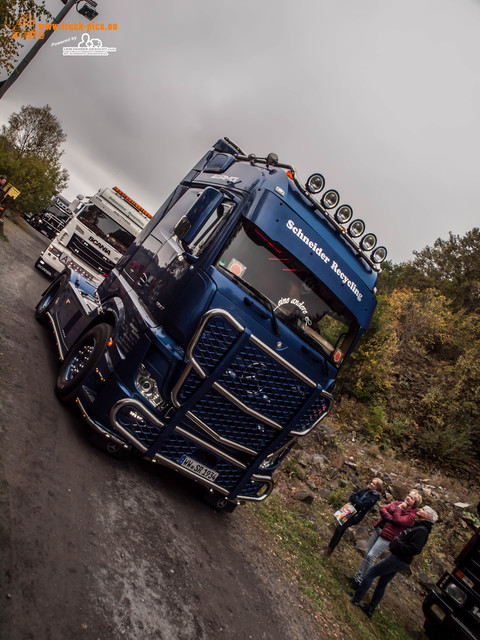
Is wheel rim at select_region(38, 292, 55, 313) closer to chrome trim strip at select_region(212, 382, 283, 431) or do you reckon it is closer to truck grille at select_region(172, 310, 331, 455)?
truck grille at select_region(172, 310, 331, 455)

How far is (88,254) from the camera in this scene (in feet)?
35.3

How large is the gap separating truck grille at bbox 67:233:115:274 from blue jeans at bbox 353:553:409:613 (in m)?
9.62

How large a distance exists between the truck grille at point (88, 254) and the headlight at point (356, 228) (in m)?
8.08

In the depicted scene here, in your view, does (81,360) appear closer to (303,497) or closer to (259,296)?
(259,296)

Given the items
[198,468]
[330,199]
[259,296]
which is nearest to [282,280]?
[259,296]

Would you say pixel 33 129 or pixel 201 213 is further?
pixel 33 129

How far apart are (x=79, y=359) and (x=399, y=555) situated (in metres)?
4.92

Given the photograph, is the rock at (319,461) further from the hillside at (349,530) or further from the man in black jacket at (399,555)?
the man in black jacket at (399,555)

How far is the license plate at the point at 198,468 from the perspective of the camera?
3.92 m

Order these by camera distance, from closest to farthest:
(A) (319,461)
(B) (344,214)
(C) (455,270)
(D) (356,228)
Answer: (B) (344,214), (D) (356,228), (A) (319,461), (C) (455,270)

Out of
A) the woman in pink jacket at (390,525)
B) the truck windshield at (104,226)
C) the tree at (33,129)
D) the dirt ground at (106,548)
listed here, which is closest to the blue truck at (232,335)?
the dirt ground at (106,548)

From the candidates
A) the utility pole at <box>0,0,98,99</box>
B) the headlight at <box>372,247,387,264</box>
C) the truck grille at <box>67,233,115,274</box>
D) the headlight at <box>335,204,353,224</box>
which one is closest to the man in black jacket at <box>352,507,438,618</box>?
the headlight at <box>372,247,387,264</box>

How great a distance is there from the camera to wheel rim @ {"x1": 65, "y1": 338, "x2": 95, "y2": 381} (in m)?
4.66

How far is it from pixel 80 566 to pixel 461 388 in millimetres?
18612
